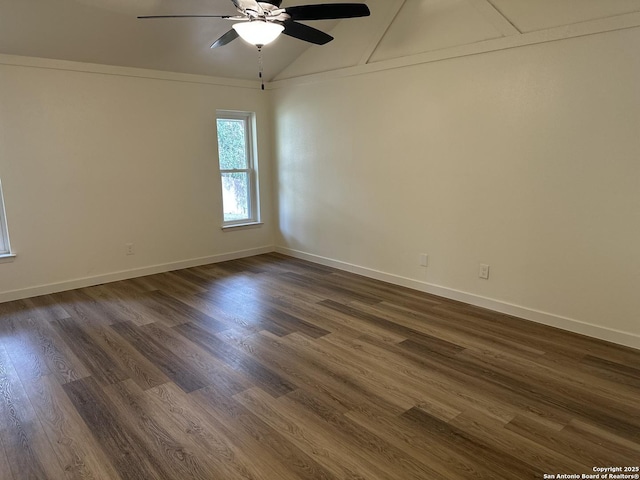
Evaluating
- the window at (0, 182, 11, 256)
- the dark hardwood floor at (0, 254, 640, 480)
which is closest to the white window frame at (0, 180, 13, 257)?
the window at (0, 182, 11, 256)

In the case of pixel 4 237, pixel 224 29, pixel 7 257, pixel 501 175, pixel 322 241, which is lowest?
pixel 322 241

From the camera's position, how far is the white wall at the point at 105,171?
161 inches

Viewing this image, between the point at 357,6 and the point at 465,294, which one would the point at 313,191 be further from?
the point at 357,6

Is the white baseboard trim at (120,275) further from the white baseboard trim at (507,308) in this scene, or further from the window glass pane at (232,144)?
the white baseboard trim at (507,308)

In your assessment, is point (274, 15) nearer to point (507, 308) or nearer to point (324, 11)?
point (324, 11)

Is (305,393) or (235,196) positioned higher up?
(235,196)

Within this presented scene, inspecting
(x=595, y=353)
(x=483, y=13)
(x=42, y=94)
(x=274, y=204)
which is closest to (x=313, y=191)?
(x=274, y=204)

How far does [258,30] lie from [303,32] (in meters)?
0.44

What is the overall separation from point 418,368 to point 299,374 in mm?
788

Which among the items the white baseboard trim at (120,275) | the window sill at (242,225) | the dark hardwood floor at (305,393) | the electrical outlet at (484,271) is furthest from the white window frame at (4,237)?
the electrical outlet at (484,271)

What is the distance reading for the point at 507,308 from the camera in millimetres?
3682

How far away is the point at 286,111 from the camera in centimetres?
553

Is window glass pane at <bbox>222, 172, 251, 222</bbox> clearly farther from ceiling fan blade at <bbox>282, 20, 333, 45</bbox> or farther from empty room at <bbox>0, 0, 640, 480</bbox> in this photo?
ceiling fan blade at <bbox>282, 20, 333, 45</bbox>

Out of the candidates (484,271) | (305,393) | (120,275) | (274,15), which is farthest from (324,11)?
(120,275)
